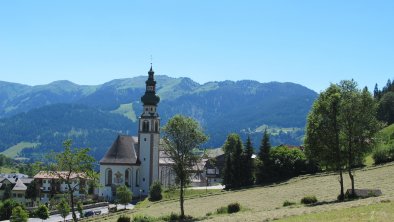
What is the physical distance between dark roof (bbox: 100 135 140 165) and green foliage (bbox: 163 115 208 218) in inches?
2615

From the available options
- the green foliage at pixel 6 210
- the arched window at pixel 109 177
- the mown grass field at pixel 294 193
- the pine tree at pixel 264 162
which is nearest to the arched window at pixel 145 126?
the arched window at pixel 109 177

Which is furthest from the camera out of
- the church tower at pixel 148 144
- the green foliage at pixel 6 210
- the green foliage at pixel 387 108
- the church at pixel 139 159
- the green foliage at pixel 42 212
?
the green foliage at pixel 387 108

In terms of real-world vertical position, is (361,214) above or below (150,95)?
below

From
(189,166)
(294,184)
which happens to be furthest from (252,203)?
(294,184)

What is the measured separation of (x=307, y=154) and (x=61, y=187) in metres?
107

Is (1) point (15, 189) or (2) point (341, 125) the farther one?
(1) point (15, 189)

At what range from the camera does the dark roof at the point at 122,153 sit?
129 m

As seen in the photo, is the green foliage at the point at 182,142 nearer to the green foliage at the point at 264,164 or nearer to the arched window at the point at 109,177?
the green foliage at the point at 264,164

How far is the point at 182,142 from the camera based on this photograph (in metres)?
63.1

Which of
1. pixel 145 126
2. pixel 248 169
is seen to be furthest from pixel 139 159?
pixel 248 169

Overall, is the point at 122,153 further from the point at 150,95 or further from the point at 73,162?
the point at 73,162

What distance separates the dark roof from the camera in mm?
129250

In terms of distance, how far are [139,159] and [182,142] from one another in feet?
226

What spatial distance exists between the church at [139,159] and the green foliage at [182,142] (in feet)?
214
